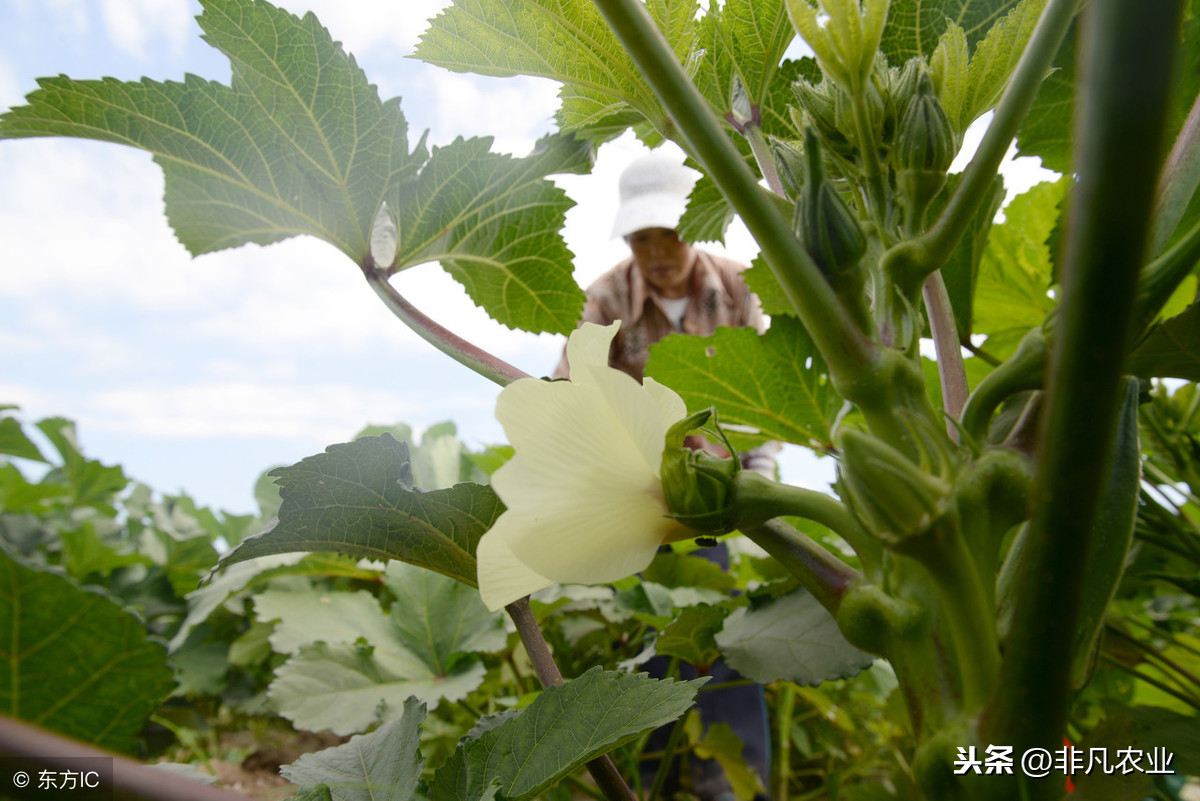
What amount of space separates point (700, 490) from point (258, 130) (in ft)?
1.55

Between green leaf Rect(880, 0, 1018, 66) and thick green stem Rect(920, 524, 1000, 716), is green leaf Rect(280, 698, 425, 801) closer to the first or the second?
thick green stem Rect(920, 524, 1000, 716)

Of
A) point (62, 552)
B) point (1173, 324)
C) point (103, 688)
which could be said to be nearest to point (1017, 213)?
point (1173, 324)

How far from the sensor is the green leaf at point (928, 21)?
1.67 feet

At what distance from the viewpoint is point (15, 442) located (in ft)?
4.32

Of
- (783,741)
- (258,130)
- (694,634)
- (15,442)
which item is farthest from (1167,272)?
(15,442)

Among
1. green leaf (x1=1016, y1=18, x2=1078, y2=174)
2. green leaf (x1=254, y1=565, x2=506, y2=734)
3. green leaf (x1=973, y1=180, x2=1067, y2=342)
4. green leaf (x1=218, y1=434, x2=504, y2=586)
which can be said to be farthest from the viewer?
green leaf (x1=973, y1=180, x2=1067, y2=342)

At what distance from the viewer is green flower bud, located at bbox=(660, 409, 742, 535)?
0.94 ft

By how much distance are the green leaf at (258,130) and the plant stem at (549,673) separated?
315mm

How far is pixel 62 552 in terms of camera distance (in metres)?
1.37

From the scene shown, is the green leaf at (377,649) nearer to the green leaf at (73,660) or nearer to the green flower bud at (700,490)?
the green leaf at (73,660)

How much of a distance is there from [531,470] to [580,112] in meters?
0.32

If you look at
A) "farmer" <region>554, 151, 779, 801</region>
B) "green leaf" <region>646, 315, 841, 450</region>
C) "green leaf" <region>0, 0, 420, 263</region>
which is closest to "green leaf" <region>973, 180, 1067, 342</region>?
"green leaf" <region>646, 315, 841, 450</region>

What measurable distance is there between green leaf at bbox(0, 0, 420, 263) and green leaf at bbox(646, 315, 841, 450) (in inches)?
11.7

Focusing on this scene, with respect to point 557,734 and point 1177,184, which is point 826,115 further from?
point 557,734
